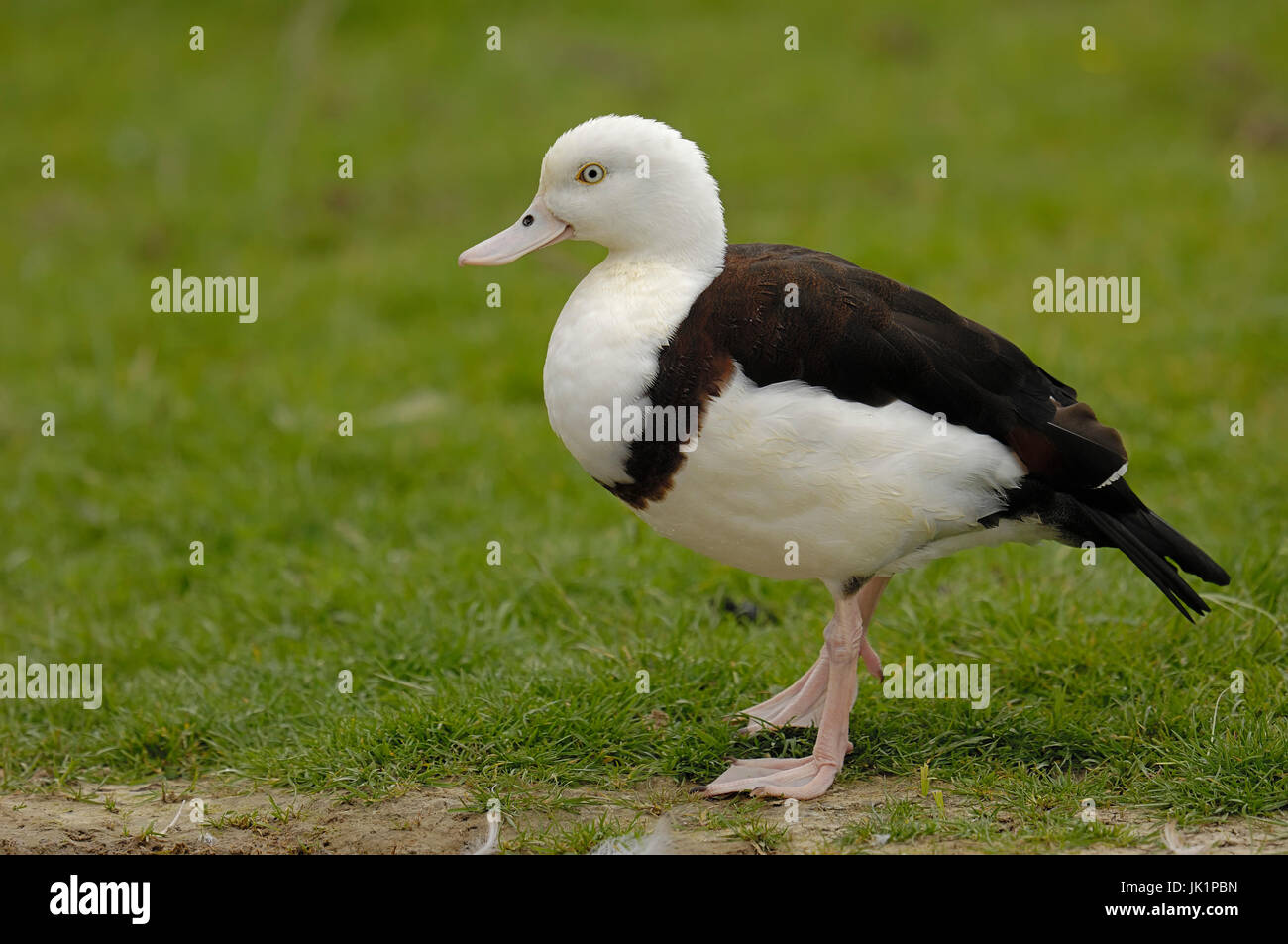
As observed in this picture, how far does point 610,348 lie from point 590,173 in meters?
0.58

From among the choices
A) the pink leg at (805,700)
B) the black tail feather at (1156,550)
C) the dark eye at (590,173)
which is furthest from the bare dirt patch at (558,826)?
the dark eye at (590,173)

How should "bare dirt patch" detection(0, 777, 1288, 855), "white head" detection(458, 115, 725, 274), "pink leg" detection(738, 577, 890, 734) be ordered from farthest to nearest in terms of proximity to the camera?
"pink leg" detection(738, 577, 890, 734) → "white head" detection(458, 115, 725, 274) → "bare dirt patch" detection(0, 777, 1288, 855)

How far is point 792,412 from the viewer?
3.86m

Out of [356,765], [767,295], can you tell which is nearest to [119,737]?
[356,765]

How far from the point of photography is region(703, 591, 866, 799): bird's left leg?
13.5 ft

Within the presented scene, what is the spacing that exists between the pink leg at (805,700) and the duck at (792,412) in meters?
0.25

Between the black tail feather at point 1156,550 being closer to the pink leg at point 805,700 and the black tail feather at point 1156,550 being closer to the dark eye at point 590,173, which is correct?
the pink leg at point 805,700

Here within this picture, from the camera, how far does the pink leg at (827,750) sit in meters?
4.13

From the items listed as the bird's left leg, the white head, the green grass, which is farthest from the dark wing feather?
the green grass

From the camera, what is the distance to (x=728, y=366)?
3889 mm

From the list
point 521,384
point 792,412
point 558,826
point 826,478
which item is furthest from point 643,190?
point 521,384

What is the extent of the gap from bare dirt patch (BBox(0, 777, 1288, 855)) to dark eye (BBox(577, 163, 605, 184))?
1.77 m

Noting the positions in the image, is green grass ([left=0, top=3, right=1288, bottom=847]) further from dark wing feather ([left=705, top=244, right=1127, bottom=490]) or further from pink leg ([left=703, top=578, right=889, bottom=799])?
dark wing feather ([left=705, top=244, right=1127, bottom=490])

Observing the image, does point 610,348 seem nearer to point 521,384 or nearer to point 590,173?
point 590,173
